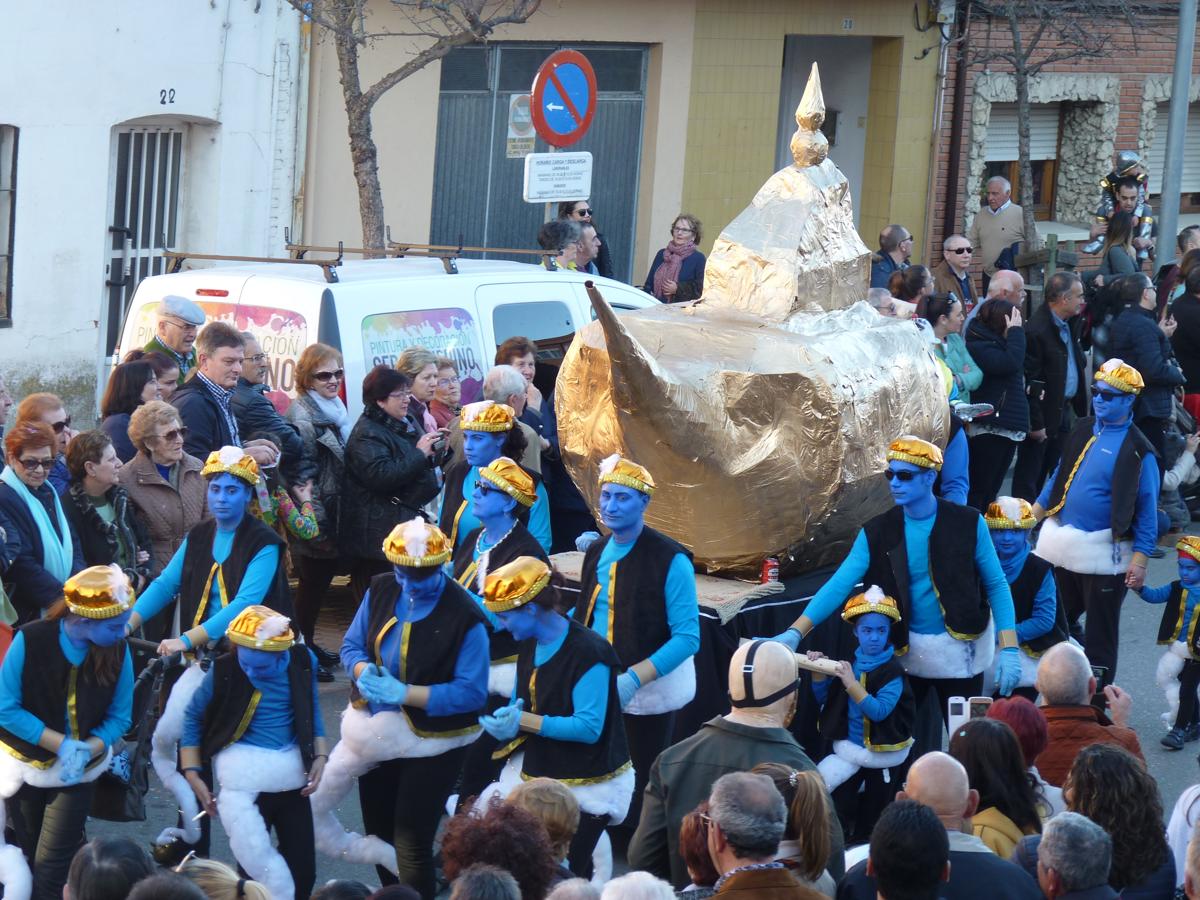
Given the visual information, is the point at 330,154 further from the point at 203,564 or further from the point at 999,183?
the point at 203,564

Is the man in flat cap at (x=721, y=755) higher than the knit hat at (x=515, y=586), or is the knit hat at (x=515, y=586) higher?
the knit hat at (x=515, y=586)

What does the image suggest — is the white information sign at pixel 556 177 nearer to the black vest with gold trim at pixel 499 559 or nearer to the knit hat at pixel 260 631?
the black vest with gold trim at pixel 499 559

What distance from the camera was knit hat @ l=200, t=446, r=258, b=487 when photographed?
261 inches

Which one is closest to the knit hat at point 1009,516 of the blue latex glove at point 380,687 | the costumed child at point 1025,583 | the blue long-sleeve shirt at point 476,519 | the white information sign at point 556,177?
the costumed child at point 1025,583

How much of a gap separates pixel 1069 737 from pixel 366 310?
471 cm

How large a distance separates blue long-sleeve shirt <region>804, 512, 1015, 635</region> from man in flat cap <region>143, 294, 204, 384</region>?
3473 millimetres

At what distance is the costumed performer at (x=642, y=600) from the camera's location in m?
6.79

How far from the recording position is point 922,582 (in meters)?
7.46

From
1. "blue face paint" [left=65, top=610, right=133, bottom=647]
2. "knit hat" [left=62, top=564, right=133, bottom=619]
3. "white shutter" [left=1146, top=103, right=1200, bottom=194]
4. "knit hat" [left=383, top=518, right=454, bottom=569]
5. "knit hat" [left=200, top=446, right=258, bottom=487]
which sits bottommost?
"blue face paint" [left=65, top=610, right=133, bottom=647]

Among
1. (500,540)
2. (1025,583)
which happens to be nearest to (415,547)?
(500,540)

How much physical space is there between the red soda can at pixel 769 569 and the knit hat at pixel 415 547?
7.42ft

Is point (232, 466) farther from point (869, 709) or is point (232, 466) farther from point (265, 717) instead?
point (869, 709)

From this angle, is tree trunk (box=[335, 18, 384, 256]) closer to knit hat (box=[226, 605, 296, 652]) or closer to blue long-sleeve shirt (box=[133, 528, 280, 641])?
blue long-sleeve shirt (box=[133, 528, 280, 641])

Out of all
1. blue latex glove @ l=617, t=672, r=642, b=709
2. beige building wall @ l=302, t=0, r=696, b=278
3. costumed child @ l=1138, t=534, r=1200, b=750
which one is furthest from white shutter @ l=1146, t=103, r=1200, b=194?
blue latex glove @ l=617, t=672, r=642, b=709
